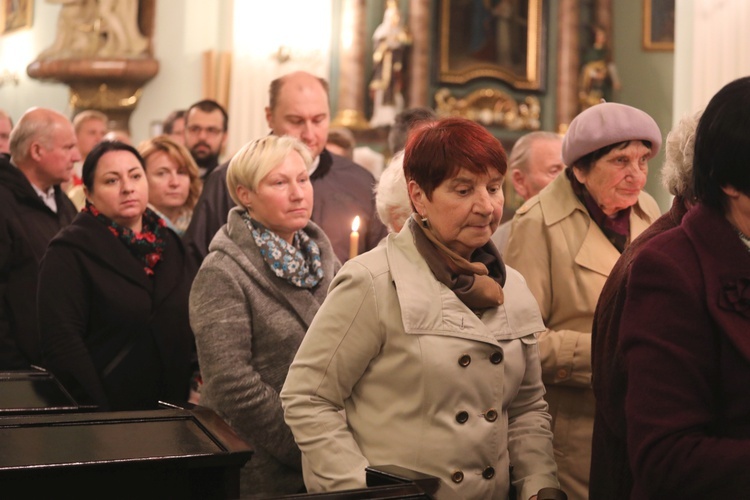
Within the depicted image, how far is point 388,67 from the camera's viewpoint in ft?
35.1

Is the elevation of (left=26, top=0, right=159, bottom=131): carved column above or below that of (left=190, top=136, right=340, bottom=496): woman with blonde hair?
above

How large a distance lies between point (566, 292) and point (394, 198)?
601 millimetres

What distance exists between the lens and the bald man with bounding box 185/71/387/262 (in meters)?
4.08

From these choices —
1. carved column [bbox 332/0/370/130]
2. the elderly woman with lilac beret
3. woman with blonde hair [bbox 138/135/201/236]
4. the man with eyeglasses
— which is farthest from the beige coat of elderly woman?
carved column [bbox 332/0/370/130]

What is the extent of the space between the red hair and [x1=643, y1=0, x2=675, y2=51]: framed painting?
10.5m

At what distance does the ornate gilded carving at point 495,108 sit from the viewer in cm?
1118

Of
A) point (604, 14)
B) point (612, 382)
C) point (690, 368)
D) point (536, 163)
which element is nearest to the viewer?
point (690, 368)

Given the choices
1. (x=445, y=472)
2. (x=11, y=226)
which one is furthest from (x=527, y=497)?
(x=11, y=226)

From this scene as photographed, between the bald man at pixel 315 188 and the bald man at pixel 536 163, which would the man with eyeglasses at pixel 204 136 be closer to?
the bald man at pixel 315 188

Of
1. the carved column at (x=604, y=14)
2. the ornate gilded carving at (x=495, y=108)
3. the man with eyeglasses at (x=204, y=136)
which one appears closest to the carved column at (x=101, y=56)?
the ornate gilded carving at (x=495, y=108)

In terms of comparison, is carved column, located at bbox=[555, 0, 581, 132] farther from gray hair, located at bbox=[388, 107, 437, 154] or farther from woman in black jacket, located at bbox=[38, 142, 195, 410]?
woman in black jacket, located at bbox=[38, 142, 195, 410]

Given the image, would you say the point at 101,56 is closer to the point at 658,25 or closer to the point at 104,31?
the point at 104,31

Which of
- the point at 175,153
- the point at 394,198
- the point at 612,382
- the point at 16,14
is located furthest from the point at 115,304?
the point at 16,14

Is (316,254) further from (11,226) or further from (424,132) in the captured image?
(11,226)
